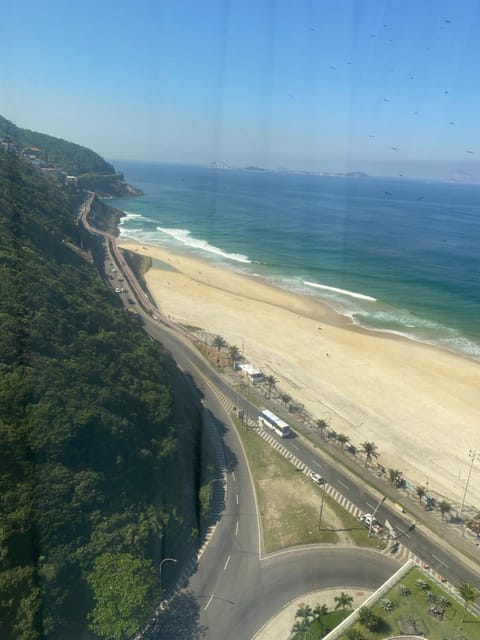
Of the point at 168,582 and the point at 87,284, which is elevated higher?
the point at 87,284

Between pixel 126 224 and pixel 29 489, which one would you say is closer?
pixel 29 489

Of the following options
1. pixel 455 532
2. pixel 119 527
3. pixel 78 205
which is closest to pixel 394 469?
pixel 455 532

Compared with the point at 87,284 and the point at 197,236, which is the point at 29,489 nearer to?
the point at 87,284

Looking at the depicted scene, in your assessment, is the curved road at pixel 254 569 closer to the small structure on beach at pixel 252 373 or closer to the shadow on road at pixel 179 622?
the shadow on road at pixel 179 622

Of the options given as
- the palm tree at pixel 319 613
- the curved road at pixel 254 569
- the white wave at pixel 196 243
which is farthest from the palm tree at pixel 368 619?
the white wave at pixel 196 243

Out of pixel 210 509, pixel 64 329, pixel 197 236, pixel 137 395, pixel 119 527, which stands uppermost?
pixel 197 236

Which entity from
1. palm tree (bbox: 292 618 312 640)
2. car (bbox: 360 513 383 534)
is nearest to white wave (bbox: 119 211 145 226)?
car (bbox: 360 513 383 534)

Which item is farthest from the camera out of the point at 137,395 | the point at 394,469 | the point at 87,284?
the point at 87,284
